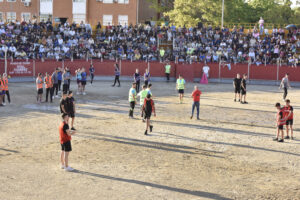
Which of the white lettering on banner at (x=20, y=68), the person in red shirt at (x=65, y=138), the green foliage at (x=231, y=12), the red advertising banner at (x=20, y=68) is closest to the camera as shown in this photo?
the person in red shirt at (x=65, y=138)

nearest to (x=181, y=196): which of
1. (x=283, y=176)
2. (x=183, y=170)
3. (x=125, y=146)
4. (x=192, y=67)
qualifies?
(x=183, y=170)

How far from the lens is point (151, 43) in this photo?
140 ft

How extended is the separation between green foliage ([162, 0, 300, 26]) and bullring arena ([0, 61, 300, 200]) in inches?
1445

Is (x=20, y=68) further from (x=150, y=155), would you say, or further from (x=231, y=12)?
(x=231, y=12)

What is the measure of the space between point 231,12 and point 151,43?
69.8 feet

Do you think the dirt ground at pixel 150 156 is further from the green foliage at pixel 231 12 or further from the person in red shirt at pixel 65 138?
the green foliage at pixel 231 12

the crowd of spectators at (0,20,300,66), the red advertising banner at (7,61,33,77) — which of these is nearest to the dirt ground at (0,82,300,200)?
the red advertising banner at (7,61,33,77)

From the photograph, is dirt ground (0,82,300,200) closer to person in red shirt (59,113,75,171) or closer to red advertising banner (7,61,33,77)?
person in red shirt (59,113,75,171)

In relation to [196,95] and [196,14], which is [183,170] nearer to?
[196,95]

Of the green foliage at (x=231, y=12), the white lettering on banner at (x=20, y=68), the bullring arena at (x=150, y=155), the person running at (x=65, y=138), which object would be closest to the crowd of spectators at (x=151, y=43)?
the white lettering on banner at (x=20, y=68)

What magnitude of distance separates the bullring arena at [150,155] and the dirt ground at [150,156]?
0.03m

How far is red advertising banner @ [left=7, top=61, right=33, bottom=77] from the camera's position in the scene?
3503 centimetres

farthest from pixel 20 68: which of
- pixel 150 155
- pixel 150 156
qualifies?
pixel 150 156

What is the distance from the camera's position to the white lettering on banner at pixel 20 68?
35156 millimetres
